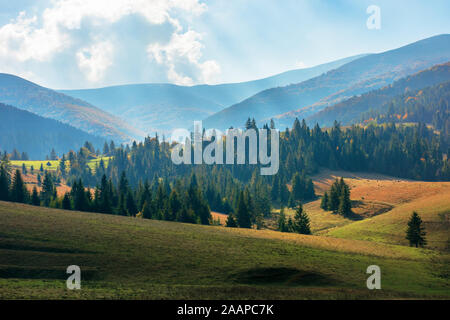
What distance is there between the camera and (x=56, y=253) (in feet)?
149

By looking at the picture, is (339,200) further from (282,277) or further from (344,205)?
(282,277)

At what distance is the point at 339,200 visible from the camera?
12688 cm

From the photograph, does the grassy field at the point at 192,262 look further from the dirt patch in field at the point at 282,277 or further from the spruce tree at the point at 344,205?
the spruce tree at the point at 344,205

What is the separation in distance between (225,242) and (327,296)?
2932cm

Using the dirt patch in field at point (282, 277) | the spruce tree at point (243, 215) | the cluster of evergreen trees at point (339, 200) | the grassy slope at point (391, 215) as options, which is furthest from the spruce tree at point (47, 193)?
the cluster of evergreen trees at point (339, 200)

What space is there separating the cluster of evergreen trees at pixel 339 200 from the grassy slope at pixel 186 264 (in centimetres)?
5492

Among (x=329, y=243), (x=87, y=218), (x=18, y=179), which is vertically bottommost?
(x=329, y=243)

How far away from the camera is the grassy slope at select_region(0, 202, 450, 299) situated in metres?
34.3

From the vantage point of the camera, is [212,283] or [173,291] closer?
[173,291]

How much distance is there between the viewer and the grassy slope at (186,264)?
113 feet

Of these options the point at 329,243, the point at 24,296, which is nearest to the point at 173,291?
the point at 24,296

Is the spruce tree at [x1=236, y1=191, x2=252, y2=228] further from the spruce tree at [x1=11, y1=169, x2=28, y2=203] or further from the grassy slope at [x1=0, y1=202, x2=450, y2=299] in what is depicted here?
the spruce tree at [x1=11, y1=169, x2=28, y2=203]

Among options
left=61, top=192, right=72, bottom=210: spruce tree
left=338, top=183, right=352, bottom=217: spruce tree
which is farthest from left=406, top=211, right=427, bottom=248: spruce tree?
left=61, top=192, right=72, bottom=210: spruce tree
